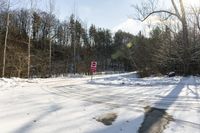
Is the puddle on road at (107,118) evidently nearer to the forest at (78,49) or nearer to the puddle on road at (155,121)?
the puddle on road at (155,121)

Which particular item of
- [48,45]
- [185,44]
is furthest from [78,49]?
[185,44]

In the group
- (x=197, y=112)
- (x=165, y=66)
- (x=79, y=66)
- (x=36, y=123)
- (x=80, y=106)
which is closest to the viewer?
(x=36, y=123)

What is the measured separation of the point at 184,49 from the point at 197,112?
2164 cm

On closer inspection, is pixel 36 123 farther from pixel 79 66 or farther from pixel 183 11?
pixel 79 66

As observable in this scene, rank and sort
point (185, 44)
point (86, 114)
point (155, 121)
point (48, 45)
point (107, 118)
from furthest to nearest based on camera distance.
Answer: point (48, 45)
point (185, 44)
point (86, 114)
point (107, 118)
point (155, 121)

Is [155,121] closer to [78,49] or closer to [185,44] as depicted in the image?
[185,44]

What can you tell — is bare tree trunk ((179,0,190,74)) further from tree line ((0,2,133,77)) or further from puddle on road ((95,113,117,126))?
puddle on road ((95,113,117,126))

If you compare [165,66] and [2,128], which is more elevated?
[165,66]

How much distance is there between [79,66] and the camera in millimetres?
50281

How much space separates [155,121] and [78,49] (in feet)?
193

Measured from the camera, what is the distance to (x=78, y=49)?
6656 centimetres

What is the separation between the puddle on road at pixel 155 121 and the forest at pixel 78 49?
21116mm

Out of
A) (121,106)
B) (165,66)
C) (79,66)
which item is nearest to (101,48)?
(79,66)

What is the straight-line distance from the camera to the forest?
100ft
